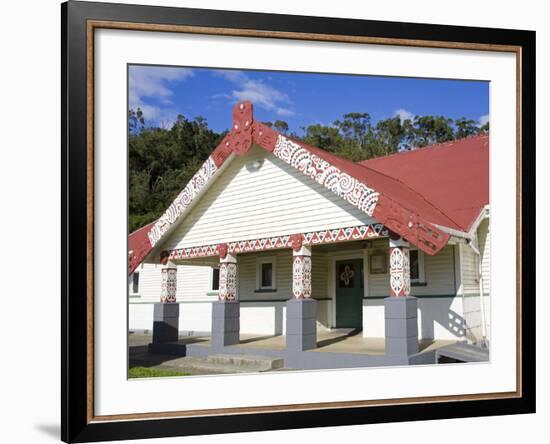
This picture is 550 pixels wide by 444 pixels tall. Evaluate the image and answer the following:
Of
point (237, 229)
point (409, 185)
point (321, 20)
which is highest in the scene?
point (321, 20)

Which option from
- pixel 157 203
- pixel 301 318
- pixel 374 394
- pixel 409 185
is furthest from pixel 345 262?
pixel 374 394

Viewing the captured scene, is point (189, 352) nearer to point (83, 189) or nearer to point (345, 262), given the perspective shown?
point (345, 262)

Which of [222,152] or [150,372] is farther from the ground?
[222,152]

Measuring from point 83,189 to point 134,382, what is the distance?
1948mm

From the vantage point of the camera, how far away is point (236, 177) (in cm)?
1338

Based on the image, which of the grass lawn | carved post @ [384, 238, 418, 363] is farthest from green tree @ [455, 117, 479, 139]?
the grass lawn

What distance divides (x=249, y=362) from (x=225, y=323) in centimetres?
249

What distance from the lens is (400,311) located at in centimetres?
1052

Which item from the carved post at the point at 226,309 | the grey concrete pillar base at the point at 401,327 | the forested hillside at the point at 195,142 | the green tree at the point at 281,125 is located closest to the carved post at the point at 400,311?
the grey concrete pillar base at the point at 401,327

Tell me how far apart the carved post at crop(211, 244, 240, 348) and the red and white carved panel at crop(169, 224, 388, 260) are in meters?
0.31

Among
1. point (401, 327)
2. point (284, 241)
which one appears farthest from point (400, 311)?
point (284, 241)

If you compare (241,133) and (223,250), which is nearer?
(241,133)

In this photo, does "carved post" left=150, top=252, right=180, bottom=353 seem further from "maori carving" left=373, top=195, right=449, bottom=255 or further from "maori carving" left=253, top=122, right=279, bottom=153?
"maori carving" left=373, top=195, right=449, bottom=255

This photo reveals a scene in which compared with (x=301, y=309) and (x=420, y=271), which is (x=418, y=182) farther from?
(x=301, y=309)
